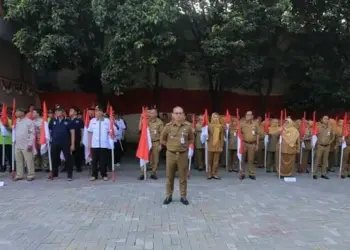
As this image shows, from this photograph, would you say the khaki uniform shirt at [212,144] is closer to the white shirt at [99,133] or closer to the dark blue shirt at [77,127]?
the white shirt at [99,133]

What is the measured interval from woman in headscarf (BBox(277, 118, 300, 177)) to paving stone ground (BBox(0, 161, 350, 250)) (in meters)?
1.02

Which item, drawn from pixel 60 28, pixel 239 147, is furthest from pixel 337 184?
pixel 60 28

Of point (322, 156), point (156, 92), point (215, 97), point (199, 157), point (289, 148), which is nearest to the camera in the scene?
point (289, 148)

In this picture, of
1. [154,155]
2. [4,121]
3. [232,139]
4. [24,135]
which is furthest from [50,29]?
[232,139]

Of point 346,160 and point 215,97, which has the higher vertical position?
point 215,97

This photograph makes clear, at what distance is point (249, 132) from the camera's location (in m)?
11.5

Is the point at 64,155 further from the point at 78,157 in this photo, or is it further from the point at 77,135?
the point at 78,157

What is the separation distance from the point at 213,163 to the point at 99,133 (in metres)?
3.07

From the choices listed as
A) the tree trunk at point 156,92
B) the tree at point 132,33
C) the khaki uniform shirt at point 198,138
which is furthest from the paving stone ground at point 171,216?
the tree trunk at point 156,92

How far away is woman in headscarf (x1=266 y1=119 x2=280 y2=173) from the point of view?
12.9 m

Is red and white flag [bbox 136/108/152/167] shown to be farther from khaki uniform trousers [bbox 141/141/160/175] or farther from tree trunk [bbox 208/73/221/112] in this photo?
tree trunk [bbox 208/73/221/112]

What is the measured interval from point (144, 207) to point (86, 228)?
62.0 inches

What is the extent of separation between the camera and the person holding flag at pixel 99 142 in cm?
1052

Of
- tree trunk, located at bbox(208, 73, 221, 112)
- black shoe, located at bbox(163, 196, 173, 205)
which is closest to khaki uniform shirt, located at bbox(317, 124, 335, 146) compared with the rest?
black shoe, located at bbox(163, 196, 173, 205)
